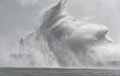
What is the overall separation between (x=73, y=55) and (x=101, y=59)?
1697cm

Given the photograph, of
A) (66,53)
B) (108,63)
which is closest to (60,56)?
(66,53)

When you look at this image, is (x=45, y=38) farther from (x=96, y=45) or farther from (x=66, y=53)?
(x=96, y=45)

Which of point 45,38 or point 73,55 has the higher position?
point 45,38

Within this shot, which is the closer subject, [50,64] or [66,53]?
[66,53]

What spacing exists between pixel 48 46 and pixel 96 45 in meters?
23.4

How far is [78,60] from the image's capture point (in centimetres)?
15862

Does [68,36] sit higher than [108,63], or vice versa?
[68,36]

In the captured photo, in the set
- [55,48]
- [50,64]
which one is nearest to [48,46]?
[55,48]

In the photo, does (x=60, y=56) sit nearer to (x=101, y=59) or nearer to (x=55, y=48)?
(x=55, y=48)

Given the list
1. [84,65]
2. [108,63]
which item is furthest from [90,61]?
[108,63]

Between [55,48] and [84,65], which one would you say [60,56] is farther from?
[84,65]

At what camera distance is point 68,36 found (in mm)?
153875

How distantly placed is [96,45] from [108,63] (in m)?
22.0

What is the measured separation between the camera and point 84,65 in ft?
536
